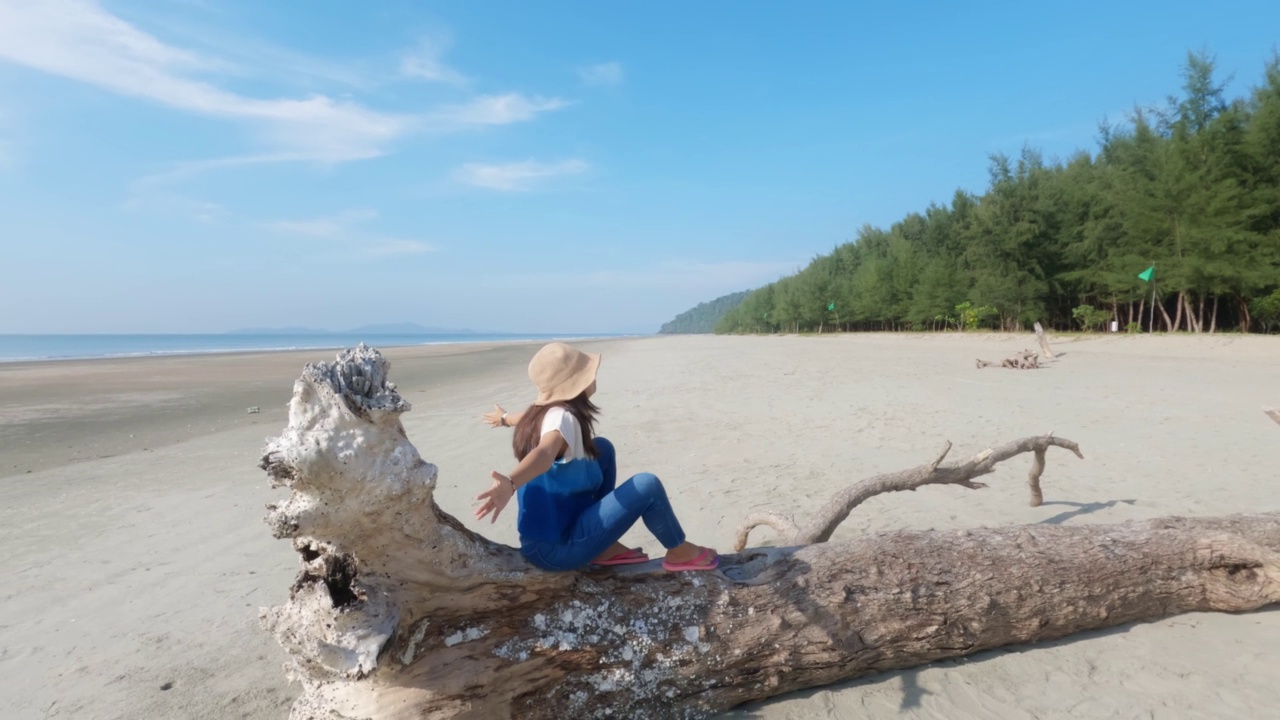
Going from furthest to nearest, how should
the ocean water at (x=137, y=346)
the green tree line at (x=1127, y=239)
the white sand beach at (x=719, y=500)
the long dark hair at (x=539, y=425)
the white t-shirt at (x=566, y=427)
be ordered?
the ocean water at (x=137, y=346), the green tree line at (x=1127, y=239), the white sand beach at (x=719, y=500), the long dark hair at (x=539, y=425), the white t-shirt at (x=566, y=427)

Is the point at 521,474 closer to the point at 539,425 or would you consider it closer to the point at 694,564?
the point at 539,425

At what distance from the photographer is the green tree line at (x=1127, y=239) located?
2314 centimetres

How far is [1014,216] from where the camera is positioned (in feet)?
121

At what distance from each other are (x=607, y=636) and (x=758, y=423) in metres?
7.87

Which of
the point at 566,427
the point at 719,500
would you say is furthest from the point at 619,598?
the point at 719,500

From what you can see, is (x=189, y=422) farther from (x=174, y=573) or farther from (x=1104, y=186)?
(x=1104, y=186)

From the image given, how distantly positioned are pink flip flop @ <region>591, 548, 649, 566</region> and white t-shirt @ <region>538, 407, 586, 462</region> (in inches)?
21.3

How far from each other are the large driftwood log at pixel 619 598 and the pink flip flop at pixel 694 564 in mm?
45

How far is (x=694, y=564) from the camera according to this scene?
116 inches

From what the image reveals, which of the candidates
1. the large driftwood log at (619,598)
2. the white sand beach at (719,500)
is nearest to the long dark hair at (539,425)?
the large driftwood log at (619,598)

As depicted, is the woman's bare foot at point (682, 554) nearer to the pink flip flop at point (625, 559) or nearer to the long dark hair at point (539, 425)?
the pink flip flop at point (625, 559)

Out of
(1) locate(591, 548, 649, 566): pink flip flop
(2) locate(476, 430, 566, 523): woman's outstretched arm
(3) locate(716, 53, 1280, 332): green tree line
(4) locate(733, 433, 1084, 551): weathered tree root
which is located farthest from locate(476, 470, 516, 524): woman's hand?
(3) locate(716, 53, 1280, 332): green tree line

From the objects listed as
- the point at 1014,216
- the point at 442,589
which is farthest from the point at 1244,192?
the point at 442,589

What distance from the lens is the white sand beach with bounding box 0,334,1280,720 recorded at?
3178mm
